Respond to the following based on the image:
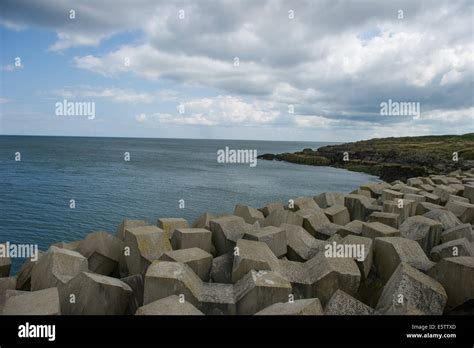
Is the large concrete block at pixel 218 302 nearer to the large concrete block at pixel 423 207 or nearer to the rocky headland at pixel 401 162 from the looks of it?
the large concrete block at pixel 423 207

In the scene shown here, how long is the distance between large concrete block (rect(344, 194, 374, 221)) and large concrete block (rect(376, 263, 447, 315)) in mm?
5935

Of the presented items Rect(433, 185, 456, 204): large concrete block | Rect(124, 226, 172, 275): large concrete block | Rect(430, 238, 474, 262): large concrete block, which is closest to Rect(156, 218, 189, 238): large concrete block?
Rect(124, 226, 172, 275): large concrete block

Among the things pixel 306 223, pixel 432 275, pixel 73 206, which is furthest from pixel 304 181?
pixel 432 275

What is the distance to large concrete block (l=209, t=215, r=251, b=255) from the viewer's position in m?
7.41

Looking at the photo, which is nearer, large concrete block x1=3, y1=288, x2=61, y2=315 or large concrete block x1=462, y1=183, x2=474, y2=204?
large concrete block x1=3, y1=288, x2=61, y2=315

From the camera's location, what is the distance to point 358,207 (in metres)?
11.2

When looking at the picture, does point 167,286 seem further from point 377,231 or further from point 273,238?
point 377,231

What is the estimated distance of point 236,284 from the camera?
5.37 metres

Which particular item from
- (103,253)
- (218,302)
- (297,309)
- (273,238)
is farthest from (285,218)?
(297,309)

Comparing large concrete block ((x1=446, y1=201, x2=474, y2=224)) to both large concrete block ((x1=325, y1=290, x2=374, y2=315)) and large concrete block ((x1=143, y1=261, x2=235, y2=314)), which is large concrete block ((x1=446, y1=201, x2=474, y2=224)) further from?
large concrete block ((x1=143, y1=261, x2=235, y2=314))

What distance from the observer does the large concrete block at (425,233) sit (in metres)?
7.55
